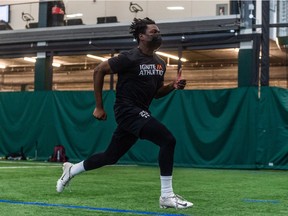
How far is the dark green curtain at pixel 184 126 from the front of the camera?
1400cm

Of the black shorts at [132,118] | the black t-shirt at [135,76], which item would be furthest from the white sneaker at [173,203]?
the black t-shirt at [135,76]

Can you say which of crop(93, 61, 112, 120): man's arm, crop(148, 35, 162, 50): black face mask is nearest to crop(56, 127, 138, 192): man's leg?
crop(93, 61, 112, 120): man's arm

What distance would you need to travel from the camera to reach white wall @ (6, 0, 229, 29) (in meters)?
18.6

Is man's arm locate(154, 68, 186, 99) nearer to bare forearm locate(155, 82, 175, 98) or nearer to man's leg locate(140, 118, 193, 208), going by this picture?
bare forearm locate(155, 82, 175, 98)

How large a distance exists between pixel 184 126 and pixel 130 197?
26.4 ft

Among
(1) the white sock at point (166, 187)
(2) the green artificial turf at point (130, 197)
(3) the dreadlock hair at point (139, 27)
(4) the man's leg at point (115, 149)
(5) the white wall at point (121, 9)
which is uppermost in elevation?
(5) the white wall at point (121, 9)

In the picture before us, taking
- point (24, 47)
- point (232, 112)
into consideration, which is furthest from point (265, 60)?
point (24, 47)

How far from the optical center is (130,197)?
23.0 feet

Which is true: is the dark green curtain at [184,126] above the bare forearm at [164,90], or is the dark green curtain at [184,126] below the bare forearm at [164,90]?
below

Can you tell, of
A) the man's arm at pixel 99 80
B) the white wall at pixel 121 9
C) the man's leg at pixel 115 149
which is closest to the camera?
the man's arm at pixel 99 80

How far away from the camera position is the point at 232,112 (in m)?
14.5

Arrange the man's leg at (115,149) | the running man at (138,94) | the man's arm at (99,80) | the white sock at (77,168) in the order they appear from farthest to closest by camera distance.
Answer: the white sock at (77,168) → the man's leg at (115,149) → the man's arm at (99,80) → the running man at (138,94)

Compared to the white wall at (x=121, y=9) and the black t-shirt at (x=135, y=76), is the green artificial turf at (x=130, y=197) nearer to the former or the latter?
the black t-shirt at (x=135, y=76)

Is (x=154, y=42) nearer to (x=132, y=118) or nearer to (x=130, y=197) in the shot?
(x=132, y=118)
